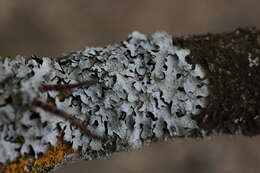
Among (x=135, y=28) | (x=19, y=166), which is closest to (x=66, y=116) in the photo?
(x=19, y=166)

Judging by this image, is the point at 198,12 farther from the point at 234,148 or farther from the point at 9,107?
the point at 9,107

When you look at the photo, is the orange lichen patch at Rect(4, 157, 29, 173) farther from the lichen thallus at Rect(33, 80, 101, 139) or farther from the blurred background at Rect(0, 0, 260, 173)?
the blurred background at Rect(0, 0, 260, 173)

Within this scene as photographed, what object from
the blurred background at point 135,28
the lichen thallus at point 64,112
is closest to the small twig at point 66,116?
the lichen thallus at point 64,112

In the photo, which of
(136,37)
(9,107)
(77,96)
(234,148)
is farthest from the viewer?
(234,148)

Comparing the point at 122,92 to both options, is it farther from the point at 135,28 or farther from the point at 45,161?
the point at 135,28

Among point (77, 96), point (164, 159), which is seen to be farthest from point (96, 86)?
point (164, 159)

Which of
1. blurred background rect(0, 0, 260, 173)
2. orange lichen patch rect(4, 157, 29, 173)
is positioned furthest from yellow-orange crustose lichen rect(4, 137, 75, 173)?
blurred background rect(0, 0, 260, 173)
